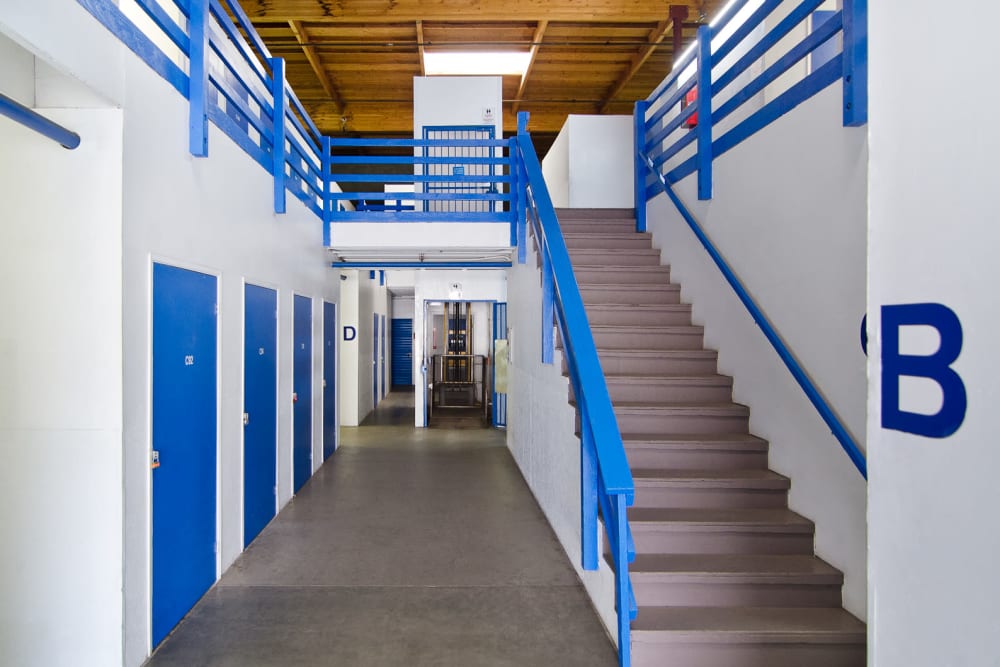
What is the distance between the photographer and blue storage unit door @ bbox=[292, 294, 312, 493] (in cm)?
534

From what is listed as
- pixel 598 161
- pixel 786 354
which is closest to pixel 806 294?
pixel 786 354

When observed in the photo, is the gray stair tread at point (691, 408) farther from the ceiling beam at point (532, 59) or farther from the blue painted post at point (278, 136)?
the ceiling beam at point (532, 59)

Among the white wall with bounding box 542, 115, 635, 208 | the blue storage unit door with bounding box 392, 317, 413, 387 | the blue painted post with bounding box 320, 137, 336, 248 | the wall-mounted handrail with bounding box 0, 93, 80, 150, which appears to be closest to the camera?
the wall-mounted handrail with bounding box 0, 93, 80, 150

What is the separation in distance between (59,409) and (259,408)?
6.27 feet

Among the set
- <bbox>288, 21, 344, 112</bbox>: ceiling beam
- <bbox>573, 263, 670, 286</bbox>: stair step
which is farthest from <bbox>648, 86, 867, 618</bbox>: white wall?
<bbox>288, 21, 344, 112</bbox>: ceiling beam

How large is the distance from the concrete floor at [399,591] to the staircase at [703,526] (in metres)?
0.46

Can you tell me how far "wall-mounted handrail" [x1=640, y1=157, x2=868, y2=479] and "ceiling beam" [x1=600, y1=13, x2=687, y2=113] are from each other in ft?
14.5

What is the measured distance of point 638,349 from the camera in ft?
13.8

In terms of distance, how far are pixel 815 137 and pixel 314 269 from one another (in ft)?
15.6

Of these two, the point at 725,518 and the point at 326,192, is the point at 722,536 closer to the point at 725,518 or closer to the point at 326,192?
the point at 725,518

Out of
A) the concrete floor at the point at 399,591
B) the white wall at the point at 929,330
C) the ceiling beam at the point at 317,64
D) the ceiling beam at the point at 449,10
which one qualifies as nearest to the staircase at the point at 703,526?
the concrete floor at the point at 399,591

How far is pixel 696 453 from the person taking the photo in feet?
11.1

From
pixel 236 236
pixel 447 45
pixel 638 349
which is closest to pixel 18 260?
pixel 236 236

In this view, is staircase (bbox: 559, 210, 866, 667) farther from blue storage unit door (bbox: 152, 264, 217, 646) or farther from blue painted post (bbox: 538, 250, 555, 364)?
blue storage unit door (bbox: 152, 264, 217, 646)
